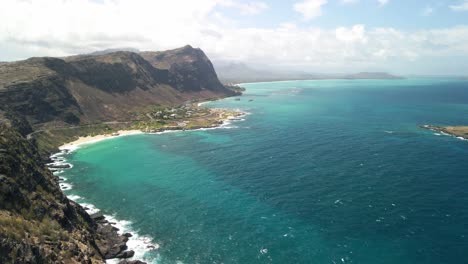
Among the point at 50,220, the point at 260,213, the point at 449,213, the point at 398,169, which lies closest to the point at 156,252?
the point at 50,220

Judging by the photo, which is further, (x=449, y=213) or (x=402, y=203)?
(x=402, y=203)

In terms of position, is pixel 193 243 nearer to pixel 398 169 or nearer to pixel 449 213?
pixel 449 213

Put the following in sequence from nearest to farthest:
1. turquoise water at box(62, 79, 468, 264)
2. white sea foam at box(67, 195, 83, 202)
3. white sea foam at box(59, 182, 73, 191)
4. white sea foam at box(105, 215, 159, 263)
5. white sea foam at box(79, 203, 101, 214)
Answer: turquoise water at box(62, 79, 468, 264) → white sea foam at box(105, 215, 159, 263) → white sea foam at box(79, 203, 101, 214) → white sea foam at box(67, 195, 83, 202) → white sea foam at box(59, 182, 73, 191)

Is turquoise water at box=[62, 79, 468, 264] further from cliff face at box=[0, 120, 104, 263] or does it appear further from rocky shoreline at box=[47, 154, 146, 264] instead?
cliff face at box=[0, 120, 104, 263]

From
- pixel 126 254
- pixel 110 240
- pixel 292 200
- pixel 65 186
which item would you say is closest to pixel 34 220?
pixel 110 240

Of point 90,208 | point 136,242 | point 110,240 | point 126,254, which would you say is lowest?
point 126,254

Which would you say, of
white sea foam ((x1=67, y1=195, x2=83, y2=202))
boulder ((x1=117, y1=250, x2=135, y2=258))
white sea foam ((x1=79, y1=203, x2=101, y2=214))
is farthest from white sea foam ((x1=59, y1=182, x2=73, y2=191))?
boulder ((x1=117, y1=250, x2=135, y2=258))

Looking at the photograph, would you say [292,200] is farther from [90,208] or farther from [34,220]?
[34,220]

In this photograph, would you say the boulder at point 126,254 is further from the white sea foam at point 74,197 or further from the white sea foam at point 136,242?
the white sea foam at point 74,197
